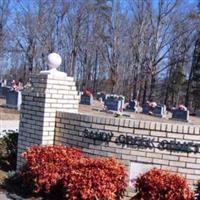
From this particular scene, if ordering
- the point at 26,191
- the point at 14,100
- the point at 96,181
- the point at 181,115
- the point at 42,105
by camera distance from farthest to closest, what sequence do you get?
the point at 181,115 → the point at 14,100 → the point at 42,105 → the point at 26,191 → the point at 96,181

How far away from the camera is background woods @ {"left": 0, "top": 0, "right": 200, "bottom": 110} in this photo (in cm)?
4753

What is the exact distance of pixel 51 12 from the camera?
163 ft

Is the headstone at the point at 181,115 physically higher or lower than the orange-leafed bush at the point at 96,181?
lower

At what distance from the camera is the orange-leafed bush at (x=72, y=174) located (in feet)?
20.6

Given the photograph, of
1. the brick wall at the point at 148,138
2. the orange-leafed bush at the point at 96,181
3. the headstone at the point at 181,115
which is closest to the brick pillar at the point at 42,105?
the brick wall at the point at 148,138

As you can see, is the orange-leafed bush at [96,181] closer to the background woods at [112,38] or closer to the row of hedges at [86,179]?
the row of hedges at [86,179]

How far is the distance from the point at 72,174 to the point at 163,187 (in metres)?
1.17

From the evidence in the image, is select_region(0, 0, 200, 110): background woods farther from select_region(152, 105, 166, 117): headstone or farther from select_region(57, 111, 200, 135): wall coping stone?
select_region(57, 111, 200, 135): wall coping stone

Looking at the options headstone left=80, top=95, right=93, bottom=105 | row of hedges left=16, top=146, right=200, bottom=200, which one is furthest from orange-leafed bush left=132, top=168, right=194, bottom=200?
headstone left=80, top=95, right=93, bottom=105

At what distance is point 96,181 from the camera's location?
6.26 m

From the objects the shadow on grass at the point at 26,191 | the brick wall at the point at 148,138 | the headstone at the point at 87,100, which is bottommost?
the headstone at the point at 87,100

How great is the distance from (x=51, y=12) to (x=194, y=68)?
67.9ft

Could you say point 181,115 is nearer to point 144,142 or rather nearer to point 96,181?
point 144,142

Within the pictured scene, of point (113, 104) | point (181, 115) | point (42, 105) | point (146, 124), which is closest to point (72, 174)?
point (146, 124)
